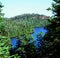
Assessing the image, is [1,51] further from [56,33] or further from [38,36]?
[38,36]

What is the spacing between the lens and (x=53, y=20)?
2578 centimetres

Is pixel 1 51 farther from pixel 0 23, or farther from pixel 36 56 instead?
pixel 36 56

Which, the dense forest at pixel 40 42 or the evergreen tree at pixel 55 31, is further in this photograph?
the evergreen tree at pixel 55 31

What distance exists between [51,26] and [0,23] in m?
16.8

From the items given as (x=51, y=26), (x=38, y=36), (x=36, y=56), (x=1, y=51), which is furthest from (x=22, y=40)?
(x=1, y=51)

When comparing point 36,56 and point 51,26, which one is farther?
point 36,56

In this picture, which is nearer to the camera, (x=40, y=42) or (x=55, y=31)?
(x=55, y=31)

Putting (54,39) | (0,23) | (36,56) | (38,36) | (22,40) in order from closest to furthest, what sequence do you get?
(0,23) → (54,39) → (36,56) → (38,36) → (22,40)

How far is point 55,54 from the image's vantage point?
25.7 meters

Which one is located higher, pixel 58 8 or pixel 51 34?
pixel 58 8

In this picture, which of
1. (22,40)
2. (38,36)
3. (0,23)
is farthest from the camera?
(22,40)

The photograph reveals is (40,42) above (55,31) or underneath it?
underneath

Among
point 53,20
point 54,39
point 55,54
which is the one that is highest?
point 53,20

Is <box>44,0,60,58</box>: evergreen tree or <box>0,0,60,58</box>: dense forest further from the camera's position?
<box>44,0,60,58</box>: evergreen tree
